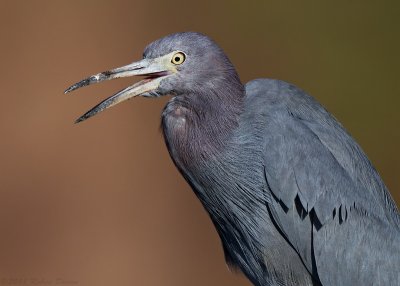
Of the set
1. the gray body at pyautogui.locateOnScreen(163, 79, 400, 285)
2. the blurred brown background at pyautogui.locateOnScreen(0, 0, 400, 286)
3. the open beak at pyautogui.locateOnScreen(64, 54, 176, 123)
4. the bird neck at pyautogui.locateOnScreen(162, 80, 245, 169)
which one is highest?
the blurred brown background at pyautogui.locateOnScreen(0, 0, 400, 286)

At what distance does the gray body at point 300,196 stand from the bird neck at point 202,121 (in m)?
0.02

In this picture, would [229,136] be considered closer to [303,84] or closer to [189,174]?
[189,174]

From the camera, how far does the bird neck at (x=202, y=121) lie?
3623 millimetres

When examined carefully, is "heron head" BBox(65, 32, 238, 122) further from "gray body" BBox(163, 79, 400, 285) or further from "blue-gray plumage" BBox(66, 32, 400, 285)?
"gray body" BBox(163, 79, 400, 285)

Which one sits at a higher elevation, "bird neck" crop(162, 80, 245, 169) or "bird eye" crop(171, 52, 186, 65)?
"bird eye" crop(171, 52, 186, 65)

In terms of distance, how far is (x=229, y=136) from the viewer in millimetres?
3650

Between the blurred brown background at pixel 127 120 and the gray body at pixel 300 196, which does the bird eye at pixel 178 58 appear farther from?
the blurred brown background at pixel 127 120

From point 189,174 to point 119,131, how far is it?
8.91 feet

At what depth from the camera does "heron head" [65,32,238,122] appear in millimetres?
3564

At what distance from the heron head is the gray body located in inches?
4.2

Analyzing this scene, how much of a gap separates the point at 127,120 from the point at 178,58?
286 cm

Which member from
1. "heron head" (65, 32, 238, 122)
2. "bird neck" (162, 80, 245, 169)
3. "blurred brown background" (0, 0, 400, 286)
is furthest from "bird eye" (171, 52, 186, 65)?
"blurred brown background" (0, 0, 400, 286)

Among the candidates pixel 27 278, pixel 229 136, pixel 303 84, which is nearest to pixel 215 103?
pixel 229 136

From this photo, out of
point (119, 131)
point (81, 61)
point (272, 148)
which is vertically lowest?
point (272, 148)
